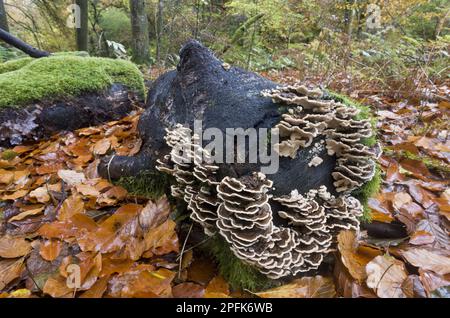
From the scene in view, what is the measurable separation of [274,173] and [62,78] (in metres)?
4.28

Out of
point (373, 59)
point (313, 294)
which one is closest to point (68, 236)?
point (313, 294)

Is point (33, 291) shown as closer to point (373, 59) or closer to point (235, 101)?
point (235, 101)

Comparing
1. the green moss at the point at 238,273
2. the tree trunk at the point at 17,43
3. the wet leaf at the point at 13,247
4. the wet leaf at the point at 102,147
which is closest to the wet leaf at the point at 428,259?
the green moss at the point at 238,273

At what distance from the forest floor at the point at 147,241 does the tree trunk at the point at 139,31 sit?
8139mm

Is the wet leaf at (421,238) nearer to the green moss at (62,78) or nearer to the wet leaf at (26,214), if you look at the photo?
the wet leaf at (26,214)

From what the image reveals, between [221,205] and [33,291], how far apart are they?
4.82ft

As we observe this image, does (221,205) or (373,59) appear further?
(373,59)

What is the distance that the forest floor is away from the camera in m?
2.06

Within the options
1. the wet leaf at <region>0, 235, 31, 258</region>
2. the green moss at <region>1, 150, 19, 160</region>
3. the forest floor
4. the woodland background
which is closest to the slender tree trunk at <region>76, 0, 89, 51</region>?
the woodland background

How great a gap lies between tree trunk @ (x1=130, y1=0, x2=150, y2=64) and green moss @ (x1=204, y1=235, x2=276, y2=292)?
1025cm

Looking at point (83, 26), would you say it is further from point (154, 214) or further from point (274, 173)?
point (274, 173)

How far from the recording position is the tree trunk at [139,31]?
34.8ft

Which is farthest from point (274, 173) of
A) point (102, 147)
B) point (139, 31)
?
point (139, 31)
